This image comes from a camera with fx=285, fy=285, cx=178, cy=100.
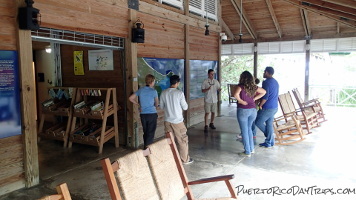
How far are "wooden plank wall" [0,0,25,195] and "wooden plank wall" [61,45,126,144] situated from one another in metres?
2.19

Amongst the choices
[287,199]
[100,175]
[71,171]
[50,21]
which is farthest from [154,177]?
[50,21]

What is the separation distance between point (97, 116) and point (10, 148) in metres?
1.82

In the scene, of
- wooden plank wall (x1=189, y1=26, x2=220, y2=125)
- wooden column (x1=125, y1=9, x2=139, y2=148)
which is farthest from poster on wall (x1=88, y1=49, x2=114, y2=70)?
wooden plank wall (x1=189, y1=26, x2=220, y2=125)

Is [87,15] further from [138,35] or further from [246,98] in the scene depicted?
[246,98]

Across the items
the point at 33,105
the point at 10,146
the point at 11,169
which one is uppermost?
the point at 33,105

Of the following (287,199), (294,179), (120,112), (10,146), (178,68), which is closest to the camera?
(287,199)

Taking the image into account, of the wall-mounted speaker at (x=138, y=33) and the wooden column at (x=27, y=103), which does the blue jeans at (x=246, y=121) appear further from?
the wooden column at (x=27, y=103)

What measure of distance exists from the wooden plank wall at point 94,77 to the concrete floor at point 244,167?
1.01 meters

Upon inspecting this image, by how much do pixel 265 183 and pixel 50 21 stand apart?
366 cm

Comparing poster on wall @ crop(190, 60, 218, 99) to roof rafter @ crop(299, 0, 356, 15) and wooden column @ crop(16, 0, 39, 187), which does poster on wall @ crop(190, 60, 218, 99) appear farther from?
wooden column @ crop(16, 0, 39, 187)

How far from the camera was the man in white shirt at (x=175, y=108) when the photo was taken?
4.44 meters

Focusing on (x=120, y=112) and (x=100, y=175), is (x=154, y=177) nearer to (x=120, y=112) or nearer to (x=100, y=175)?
(x=100, y=175)

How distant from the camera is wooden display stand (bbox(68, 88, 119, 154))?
5.26 meters

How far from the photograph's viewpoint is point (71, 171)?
438 cm
